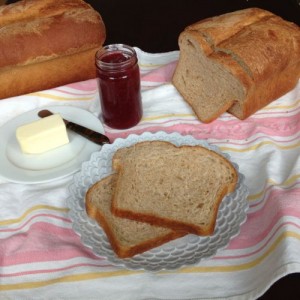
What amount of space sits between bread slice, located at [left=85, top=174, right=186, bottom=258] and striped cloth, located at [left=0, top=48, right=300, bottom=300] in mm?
63

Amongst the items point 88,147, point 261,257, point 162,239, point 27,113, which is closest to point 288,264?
point 261,257

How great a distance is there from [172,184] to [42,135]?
0.46 m

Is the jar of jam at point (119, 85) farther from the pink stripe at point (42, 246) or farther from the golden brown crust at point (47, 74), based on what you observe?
the pink stripe at point (42, 246)

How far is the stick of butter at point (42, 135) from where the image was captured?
1373mm

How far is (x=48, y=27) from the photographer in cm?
167

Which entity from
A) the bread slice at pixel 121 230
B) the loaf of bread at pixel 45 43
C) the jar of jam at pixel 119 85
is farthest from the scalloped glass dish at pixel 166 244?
the loaf of bread at pixel 45 43

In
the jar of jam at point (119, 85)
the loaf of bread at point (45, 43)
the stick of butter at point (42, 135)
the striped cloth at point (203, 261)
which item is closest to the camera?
the striped cloth at point (203, 261)

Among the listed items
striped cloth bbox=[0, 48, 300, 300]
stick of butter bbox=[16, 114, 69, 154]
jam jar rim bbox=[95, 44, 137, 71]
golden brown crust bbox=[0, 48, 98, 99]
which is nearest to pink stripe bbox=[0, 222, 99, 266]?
striped cloth bbox=[0, 48, 300, 300]

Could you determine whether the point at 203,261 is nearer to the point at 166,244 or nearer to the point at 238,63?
the point at 166,244

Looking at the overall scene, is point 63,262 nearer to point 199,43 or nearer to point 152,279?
point 152,279

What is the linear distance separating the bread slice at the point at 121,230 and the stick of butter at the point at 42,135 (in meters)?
0.26

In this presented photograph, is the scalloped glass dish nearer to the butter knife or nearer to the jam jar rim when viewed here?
the butter knife

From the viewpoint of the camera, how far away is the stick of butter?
1373 mm

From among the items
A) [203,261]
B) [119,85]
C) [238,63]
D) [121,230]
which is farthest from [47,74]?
[203,261]
